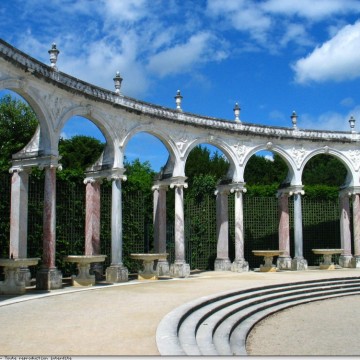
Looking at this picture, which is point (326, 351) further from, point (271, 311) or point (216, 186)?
point (216, 186)

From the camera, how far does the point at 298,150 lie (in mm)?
27484

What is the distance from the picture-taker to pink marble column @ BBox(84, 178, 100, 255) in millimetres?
21250

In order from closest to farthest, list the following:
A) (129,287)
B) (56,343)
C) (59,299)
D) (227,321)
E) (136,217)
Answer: (56,343) → (227,321) → (59,299) → (129,287) → (136,217)

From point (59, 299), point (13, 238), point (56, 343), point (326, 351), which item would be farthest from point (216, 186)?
point (56, 343)

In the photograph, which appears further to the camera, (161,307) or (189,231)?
(189,231)

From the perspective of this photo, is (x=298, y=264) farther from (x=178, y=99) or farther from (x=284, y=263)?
(x=178, y=99)

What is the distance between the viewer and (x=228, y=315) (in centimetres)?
1280

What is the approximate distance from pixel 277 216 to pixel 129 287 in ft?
45.2

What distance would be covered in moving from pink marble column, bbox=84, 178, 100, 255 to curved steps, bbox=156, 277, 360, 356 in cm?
778

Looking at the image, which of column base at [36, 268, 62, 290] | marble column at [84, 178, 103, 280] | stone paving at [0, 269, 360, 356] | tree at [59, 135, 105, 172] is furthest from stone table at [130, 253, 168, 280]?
tree at [59, 135, 105, 172]

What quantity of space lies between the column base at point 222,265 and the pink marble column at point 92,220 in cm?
717

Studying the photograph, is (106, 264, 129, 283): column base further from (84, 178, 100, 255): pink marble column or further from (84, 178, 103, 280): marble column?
(84, 178, 100, 255): pink marble column

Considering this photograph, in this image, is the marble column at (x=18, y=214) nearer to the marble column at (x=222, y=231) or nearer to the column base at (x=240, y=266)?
the column base at (x=240, y=266)

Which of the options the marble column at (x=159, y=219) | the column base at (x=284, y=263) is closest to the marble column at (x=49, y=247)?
the marble column at (x=159, y=219)
